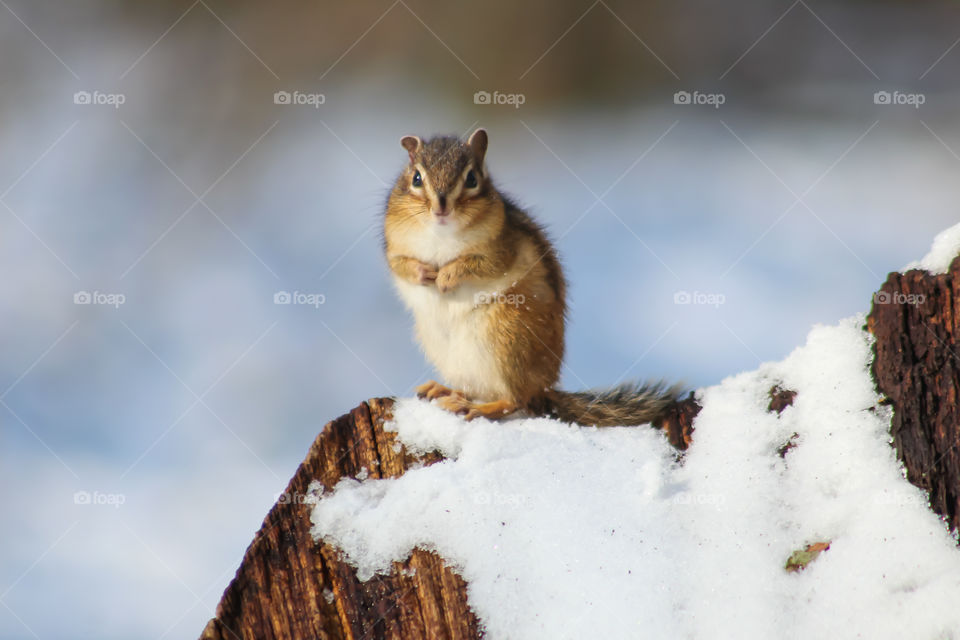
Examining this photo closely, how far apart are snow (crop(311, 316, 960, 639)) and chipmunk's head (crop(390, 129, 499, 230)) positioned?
2.82 feet

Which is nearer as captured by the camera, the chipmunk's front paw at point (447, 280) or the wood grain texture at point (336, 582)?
the wood grain texture at point (336, 582)

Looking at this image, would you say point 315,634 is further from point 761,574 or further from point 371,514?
point 761,574

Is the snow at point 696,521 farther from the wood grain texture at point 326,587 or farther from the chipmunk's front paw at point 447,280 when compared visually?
the chipmunk's front paw at point 447,280

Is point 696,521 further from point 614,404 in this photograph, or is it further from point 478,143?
point 478,143

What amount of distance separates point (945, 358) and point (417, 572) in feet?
→ 3.71

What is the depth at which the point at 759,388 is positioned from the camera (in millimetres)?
1893

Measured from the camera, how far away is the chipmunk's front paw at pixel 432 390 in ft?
8.56

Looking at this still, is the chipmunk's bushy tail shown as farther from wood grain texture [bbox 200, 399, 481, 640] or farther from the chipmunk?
wood grain texture [bbox 200, 399, 481, 640]

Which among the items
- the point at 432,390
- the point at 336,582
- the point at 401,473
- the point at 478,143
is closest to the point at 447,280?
the point at 432,390

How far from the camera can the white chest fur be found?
259cm

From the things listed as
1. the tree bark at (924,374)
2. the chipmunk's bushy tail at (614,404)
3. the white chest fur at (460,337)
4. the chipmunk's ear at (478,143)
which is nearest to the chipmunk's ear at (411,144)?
the chipmunk's ear at (478,143)

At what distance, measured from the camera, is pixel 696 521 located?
1695mm

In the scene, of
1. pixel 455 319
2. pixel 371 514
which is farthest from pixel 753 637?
pixel 455 319

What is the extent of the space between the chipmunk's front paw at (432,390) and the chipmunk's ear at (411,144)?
31.3 inches
